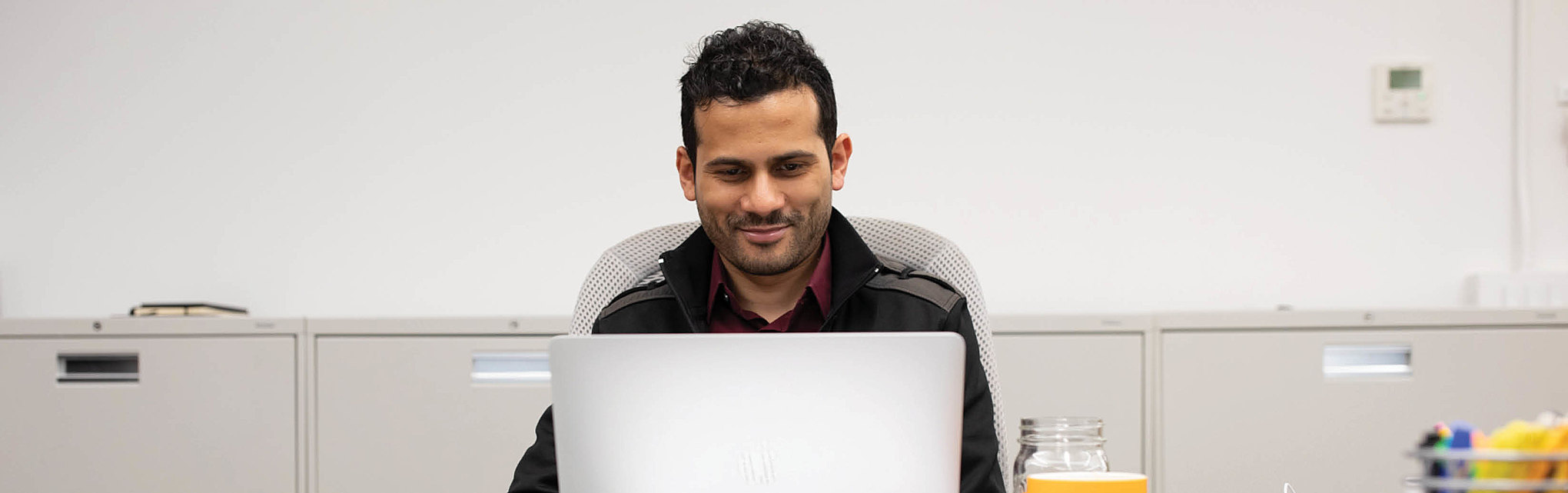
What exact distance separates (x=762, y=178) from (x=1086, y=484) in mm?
610

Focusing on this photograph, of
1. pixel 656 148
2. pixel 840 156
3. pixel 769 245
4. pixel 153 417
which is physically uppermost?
pixel 656 148

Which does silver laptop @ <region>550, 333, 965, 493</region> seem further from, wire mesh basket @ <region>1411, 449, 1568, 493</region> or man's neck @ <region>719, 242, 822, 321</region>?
man's neck @ <region>719, 242, 822, 321</region>

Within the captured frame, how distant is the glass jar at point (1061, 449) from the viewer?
1.07 metres

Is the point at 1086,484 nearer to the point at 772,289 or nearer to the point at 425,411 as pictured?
the point at 772,289

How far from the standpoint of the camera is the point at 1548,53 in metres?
2.82

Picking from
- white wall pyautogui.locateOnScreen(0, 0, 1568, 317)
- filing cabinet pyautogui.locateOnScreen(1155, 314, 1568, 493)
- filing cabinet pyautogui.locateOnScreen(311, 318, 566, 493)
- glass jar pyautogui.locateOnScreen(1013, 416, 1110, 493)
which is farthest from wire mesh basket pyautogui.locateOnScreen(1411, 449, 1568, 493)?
white wall pyautogui.locateOnScreen(0, 0, 1568, 317)

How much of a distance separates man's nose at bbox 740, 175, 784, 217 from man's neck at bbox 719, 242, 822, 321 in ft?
0.47

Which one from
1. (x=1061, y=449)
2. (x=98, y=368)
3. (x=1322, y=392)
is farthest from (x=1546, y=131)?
(x=98, y=368)

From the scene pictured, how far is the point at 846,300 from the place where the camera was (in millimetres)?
1502

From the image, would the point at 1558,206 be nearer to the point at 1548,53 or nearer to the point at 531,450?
the point at 1548,53

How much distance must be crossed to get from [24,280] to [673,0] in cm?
162

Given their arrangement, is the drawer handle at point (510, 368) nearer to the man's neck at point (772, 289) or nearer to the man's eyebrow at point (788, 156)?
the man's neck at point (772, 289)

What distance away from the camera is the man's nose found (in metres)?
1.43

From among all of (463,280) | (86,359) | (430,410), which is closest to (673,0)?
(463,280)
